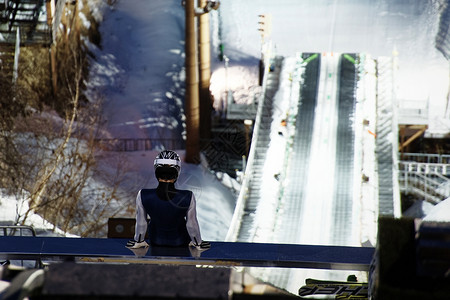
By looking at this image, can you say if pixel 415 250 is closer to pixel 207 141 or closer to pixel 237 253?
pixel 237 253

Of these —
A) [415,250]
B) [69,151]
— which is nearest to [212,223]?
[69,151]

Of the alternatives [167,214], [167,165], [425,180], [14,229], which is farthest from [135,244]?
[425,180]

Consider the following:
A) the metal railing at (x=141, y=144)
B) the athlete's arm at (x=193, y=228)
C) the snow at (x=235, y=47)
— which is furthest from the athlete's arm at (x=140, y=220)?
the snow at (x=235, y=47)

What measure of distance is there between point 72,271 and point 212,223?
21839 millimetres

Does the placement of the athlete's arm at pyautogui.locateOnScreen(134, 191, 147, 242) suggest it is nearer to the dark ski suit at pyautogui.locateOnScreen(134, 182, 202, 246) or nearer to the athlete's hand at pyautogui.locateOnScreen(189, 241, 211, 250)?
the dark ski suit at pyautogui.locateOnScreen(134, 182, 202, 246)

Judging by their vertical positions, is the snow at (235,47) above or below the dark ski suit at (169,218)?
above

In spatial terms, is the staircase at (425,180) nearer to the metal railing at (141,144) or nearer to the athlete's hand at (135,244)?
the metal railing at (141,144)

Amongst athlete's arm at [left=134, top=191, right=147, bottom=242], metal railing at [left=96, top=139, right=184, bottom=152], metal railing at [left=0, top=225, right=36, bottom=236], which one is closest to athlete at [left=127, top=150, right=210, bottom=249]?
athlete's arm at [left=134, top=191, right=147, bottom=242]

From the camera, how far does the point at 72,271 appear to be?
284 centimetres

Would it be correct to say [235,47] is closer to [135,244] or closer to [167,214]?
[167,214]

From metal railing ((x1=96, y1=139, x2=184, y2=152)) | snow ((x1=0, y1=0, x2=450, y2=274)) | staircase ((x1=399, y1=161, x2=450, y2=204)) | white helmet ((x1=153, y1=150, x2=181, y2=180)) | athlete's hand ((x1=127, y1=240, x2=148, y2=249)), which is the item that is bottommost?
staircase ((x1=399, y1=161, x2=450, y2=204))

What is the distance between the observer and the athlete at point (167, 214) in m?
5.59

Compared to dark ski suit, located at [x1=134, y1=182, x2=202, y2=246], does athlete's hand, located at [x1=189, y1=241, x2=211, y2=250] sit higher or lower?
lower

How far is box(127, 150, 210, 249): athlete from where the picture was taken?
5586mm
